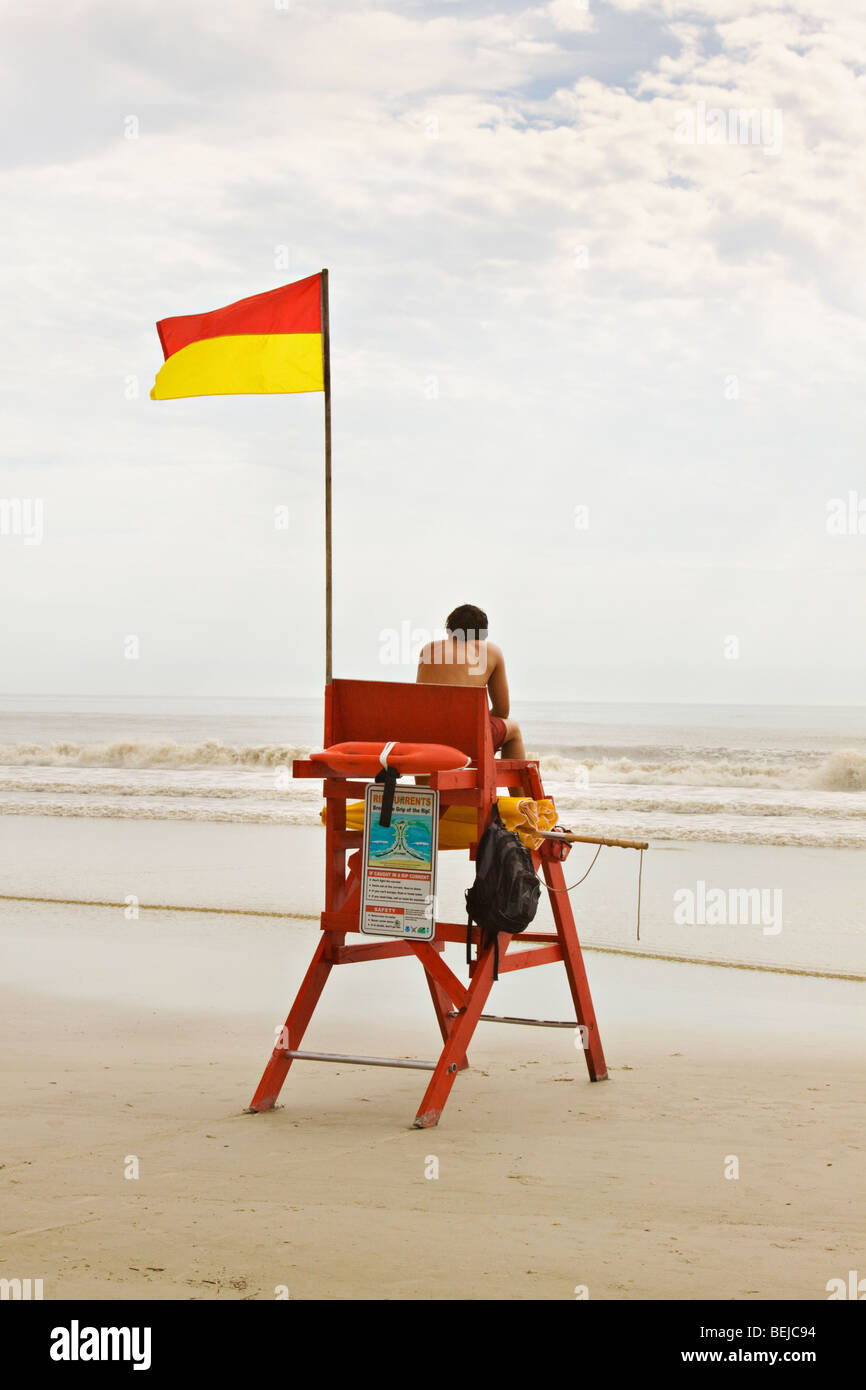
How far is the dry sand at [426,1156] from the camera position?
3250 mm

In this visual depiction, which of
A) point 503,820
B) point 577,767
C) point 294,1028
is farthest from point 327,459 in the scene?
point 577,767

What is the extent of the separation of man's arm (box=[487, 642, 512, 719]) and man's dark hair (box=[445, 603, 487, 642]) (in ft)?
0.25

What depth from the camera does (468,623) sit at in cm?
578

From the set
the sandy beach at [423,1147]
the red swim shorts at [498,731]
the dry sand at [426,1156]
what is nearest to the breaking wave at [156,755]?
the sandy beach at [423,1147]

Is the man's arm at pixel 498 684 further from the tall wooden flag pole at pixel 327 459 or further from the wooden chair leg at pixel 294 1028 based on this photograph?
the wooden chair leg at pixel 294 1028

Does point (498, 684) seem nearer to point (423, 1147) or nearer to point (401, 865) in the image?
point (401, 865)

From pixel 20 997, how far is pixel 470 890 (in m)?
3.52

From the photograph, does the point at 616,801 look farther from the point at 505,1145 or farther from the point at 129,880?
the point at 505,1145

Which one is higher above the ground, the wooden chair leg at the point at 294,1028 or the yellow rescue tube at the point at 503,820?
the yellow rescue tube at the point at 503,820

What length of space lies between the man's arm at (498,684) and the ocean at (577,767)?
437 inches

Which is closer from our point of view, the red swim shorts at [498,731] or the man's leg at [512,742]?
the red swim shorts at [498,731]

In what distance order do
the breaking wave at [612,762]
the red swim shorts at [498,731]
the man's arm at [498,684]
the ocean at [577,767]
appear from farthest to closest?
the breaking wave at [612,762] → the ocean at [577,767] → the man's arm at [498,684] → the red swim shorts at [498,731]

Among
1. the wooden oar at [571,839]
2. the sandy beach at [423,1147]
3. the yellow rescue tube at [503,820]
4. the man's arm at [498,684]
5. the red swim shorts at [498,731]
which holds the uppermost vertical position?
the man's arm at [498,684]

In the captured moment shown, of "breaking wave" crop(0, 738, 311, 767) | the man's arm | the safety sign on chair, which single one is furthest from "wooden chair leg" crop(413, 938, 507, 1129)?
"breaking wave" crop(0, 738, 311, 767)
